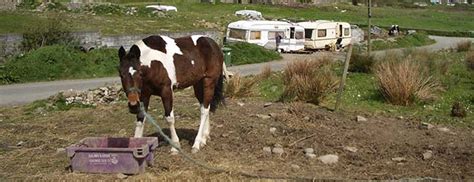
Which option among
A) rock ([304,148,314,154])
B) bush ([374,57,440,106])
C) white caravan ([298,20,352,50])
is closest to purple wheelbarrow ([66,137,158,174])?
rock ([304,148,314,154])

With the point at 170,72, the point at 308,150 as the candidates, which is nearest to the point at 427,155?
the point at 308,150

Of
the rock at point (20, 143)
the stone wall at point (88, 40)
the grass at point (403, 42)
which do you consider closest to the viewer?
the rock at point (20, 143)

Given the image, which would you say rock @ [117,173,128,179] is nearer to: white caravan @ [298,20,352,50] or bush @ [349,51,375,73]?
bush @ [349,51,375,73]

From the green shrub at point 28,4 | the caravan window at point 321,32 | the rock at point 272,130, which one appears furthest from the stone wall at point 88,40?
the rock at point 272,130

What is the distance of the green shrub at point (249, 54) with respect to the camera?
3159cm

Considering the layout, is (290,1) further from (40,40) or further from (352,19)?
(40,40)

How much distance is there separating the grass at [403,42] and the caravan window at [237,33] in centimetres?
1011

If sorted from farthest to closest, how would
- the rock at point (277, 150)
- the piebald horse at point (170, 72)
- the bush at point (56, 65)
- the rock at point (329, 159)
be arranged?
the bush at point (56, 65), the rock at point (277, 150), the rock at point (329, 159), the piebald horse at point (170, 72)

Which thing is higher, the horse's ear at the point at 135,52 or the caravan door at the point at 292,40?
the horse's ear at the point at 135,52

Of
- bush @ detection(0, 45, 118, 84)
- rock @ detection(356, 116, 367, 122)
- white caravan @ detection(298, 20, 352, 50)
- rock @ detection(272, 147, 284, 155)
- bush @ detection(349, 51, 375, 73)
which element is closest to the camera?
rock @ detection(272, 147, 284, 155)

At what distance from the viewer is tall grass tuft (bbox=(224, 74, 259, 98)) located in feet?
52.0

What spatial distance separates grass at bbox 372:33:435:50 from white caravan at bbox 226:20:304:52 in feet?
21.3

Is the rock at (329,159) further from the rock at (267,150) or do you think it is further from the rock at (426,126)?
the rock at (426,126)

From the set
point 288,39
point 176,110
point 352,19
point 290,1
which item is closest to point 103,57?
point 176,110
